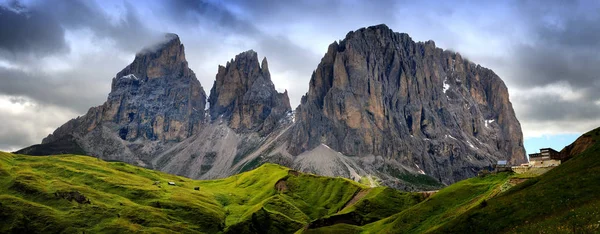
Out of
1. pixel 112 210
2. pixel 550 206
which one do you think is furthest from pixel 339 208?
pixel 550 206

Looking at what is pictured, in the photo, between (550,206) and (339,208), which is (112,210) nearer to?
(339,208)

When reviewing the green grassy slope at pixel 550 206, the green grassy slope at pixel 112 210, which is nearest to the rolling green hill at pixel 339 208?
the green grassy slope at pixel 550 206

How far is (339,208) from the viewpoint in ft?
651

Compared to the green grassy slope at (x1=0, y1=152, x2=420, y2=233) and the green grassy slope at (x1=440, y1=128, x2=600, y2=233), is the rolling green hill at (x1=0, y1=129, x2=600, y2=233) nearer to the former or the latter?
the green grassy slope at (x1=440, y1=128, x2=600, y2=233)

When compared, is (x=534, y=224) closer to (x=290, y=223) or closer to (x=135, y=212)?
(x=290, y=223)

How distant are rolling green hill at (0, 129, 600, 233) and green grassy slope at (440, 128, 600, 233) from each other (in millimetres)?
138

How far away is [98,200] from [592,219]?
16211cm

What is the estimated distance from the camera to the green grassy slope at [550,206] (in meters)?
54.3

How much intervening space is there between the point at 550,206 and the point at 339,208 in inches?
5449

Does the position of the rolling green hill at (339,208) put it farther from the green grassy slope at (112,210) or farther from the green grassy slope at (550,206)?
the green grassy slope at (112,210)

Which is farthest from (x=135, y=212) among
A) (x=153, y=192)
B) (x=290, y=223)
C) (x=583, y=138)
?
(x=583, y=138)

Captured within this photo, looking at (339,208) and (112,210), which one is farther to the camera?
(339,208)

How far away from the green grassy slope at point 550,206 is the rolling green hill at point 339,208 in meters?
0.14

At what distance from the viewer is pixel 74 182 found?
627 ft
